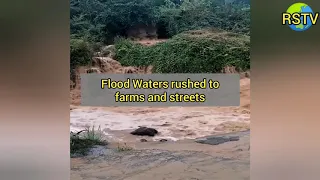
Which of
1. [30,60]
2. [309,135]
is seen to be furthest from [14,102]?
[309,135]

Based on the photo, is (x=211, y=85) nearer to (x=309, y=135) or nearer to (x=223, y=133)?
(x=223, y=133)

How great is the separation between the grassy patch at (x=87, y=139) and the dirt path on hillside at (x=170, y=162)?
0.10 m

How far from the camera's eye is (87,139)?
4.20 meters

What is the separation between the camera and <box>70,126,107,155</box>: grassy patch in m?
4.20

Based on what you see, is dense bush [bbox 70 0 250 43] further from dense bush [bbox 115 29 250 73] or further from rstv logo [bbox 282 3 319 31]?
rstv logo [bbox 282 3 319 31]

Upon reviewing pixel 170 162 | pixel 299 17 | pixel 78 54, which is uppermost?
pixel 299 17

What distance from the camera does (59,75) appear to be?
415cm

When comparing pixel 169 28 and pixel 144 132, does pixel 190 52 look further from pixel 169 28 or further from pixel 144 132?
pixel 144 132

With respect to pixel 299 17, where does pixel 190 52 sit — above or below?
below

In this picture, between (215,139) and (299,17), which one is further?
(215,139)

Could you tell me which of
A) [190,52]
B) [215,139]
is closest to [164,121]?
[215,139]

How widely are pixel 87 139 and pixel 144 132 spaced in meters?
0.61

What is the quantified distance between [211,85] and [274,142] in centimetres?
87

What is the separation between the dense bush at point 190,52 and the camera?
13.5ft
